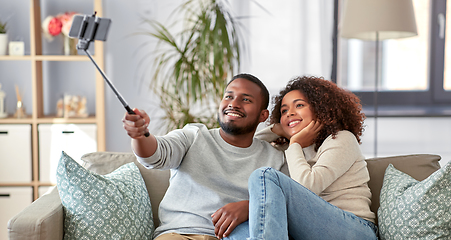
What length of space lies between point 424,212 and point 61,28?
2478mm

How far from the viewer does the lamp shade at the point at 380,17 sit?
2.38 m

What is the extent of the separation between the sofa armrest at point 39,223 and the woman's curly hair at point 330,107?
38.5 inches

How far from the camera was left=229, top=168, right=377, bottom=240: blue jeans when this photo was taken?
3.92 feet

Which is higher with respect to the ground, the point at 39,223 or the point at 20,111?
the point at 20,111

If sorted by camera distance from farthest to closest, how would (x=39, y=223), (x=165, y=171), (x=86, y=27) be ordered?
(x=165, y=171) < (x=39, y=223) < (x=86, y=27)

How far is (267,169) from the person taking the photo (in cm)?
129

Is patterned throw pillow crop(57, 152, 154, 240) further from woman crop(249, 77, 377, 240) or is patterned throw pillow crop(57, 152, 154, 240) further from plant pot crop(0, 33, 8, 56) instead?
plant pot crop(0, 33, 8, 56)

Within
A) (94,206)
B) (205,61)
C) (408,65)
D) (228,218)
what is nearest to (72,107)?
(205,61)

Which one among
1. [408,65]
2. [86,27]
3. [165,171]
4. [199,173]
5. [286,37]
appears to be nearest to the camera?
[86,27]

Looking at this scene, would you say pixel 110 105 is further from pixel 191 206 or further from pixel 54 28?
pixel 191 206

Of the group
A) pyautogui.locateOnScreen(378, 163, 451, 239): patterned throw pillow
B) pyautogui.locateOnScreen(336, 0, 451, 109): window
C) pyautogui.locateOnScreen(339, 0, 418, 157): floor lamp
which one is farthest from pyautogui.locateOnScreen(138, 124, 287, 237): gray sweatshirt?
pyautogui.locateOnScreen(336, 0, 451, 109): window

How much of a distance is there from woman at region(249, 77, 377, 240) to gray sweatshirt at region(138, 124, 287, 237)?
0.18 metres

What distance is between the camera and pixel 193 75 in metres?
2.39

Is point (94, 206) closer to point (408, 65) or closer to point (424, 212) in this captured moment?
point (424, 212)
